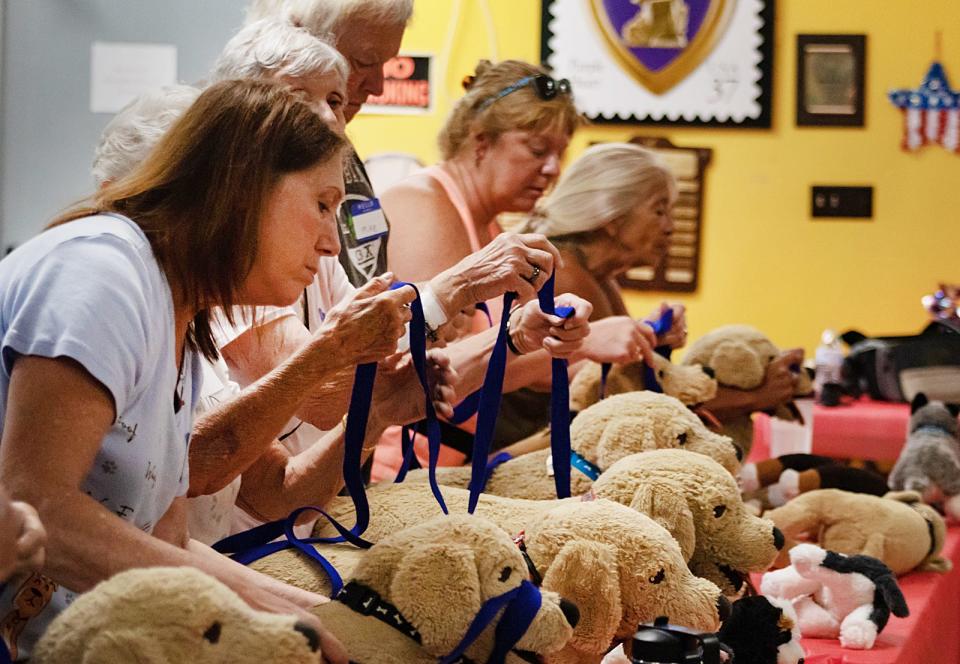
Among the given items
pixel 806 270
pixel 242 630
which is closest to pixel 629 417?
pixel 242 630

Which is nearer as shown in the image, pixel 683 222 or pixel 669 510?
pixel 669 510

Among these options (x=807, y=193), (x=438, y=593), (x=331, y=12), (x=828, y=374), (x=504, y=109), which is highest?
(x=331, y=12)

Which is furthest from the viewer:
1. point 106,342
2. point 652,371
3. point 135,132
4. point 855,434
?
point 855,434

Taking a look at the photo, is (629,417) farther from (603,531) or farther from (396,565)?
(396,565)

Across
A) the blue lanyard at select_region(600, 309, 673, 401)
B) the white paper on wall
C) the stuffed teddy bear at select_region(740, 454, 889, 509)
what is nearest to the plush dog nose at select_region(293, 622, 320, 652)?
the blue lanyard at select_region(600, 309, 673, 401)

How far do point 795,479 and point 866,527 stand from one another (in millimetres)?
320

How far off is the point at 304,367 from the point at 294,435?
1.71ft

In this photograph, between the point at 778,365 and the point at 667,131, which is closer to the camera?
the point at 778,365

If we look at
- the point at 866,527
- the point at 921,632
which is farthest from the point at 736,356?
the point at 921,632

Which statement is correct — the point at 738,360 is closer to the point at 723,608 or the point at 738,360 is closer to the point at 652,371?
the point at 652,371

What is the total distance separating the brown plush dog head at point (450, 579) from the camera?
1.05m

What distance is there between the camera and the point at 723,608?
134cm

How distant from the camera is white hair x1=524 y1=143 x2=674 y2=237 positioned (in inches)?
111

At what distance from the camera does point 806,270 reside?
505 centimetres
